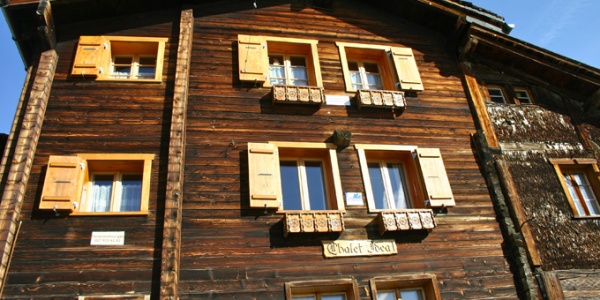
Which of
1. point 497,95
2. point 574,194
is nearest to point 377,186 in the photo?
point 574,194

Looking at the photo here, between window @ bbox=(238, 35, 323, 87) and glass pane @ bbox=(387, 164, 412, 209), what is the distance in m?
2.70

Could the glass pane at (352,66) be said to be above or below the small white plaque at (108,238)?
above

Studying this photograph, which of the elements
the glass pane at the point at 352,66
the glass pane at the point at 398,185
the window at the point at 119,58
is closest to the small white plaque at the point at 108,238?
the window at the point at 119,58

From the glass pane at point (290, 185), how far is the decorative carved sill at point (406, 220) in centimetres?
174

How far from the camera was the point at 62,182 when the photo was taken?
9.58 metres

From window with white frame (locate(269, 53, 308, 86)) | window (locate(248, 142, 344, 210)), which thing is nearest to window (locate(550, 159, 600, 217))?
window (locate(248, 142, 344, 210))

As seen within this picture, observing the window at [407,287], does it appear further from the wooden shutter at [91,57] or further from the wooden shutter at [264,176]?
the wooden shutter at [91,57]

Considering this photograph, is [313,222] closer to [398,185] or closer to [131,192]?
[398,185]

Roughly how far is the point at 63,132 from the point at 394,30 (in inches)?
351

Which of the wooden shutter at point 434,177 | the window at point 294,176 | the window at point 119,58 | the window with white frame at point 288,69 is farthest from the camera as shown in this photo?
the window with white frame at point 288,69

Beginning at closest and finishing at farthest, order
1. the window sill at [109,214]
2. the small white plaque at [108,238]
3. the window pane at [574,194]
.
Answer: the small white plaque at [108,238] → the window sill at [109,214] → the window pane at [574,194]

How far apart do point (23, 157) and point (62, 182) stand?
1017 millimetres

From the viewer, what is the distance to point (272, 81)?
40.7 feet

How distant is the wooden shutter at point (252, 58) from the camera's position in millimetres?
11828
